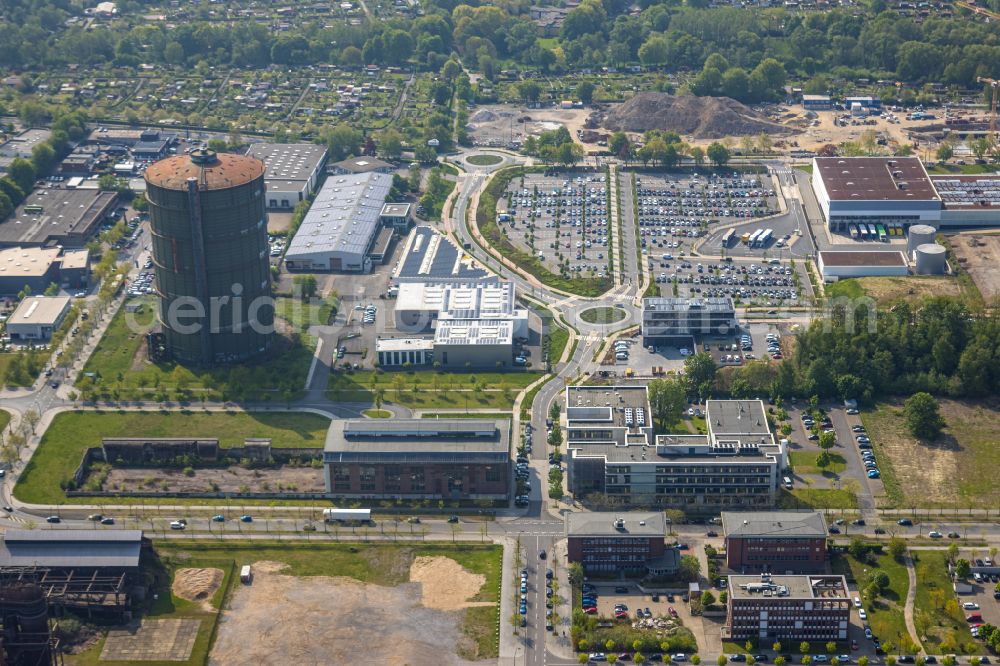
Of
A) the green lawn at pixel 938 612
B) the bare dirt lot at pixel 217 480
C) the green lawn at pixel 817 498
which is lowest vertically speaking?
the bare dirt lot at pixel 217 480

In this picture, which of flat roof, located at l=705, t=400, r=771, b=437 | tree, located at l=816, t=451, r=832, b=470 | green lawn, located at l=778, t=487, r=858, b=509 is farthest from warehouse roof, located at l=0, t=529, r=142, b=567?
tree, located at l=816, t=451, r=832, b=470

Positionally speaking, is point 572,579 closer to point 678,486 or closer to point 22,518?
point 678,486

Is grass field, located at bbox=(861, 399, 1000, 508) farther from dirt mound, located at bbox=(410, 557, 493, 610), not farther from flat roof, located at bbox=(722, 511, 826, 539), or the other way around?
dirt mound, located at bbox=(410, 557, 493, 610)

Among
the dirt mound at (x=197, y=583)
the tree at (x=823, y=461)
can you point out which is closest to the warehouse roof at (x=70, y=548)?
the dirt mound at (x=197, y=583)

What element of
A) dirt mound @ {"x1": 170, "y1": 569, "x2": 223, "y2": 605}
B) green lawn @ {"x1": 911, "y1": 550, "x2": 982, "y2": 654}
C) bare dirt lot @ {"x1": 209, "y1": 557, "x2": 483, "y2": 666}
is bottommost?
dirt mound @ {"x1": 170, "y1": 569, "x2": 223, "y2": 605}

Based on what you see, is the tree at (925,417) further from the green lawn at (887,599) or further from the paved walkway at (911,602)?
the green lawn at (887,599)

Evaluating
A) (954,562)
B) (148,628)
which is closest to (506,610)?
(148,628)

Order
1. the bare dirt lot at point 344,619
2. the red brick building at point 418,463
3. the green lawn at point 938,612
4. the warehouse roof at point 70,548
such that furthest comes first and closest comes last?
1. the red brick building at point 418,463
2. the warehouse roof at point 70,548
3. the bare dirt lot at point 344,619
4. the green lawn at point 938,612
